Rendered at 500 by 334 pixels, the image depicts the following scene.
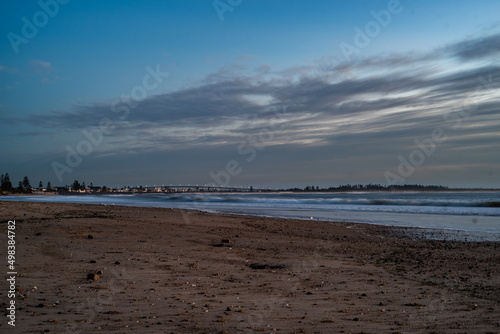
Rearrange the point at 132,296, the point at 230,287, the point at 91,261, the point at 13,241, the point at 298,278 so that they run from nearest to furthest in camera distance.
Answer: the point at 132,296, the point at 230,287, the point at 298,278, the point at 91,261, the point at 13,241

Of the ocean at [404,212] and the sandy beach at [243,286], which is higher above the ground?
the sandy beach at [243,286]

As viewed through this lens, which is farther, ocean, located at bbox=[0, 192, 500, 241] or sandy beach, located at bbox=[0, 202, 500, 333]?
ocean, located at bbox=[0, 192, 500, 241]

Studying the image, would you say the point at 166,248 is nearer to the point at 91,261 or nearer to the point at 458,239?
the point at 91,261

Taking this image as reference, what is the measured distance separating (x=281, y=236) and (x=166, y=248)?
17.2 feet

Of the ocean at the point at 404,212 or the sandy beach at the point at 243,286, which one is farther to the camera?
the ocean at the point at 404,212

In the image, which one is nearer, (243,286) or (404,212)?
(243,286)

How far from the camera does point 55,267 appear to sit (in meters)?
7.33

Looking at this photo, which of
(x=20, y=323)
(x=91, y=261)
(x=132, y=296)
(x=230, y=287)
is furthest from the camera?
(x=91, y=261)

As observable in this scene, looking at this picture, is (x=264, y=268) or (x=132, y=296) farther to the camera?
(x=264, y=268)

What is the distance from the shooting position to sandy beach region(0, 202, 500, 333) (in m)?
4.67

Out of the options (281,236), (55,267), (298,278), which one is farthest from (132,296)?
(281,236)

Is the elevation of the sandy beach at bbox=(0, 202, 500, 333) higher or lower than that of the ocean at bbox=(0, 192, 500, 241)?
higher

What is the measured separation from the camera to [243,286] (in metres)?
6.51

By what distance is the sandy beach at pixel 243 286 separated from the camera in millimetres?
4668
